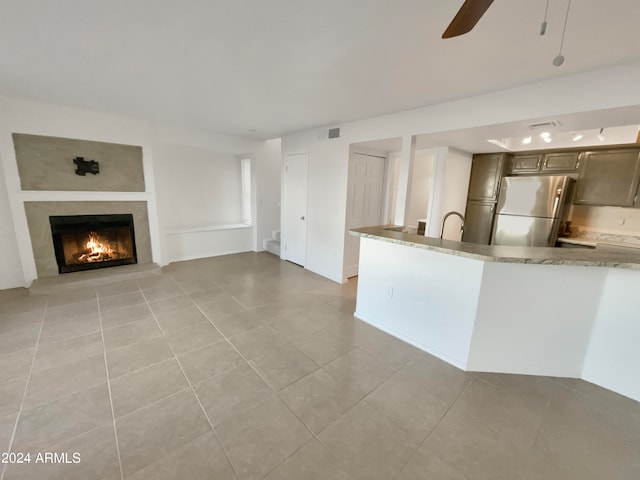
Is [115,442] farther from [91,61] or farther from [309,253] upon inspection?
[309,253]

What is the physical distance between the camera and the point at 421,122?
2.96 m

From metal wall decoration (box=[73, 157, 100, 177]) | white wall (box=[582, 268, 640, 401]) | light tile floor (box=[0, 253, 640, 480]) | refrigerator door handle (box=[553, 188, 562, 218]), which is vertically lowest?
light tile floor (box=[0, 253, 640, 480])

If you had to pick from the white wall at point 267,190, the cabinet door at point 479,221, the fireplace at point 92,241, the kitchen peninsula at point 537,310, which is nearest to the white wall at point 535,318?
the kitchen peninsula at point 537,310

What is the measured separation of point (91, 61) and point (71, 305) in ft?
9.10

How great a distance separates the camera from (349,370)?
7.17ft

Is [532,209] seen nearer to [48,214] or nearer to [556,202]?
[556,202]

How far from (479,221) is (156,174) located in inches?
232

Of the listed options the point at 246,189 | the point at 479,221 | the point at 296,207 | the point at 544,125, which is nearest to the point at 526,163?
the point at 479,221

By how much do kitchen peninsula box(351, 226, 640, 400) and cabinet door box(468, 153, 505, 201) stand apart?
2470 millimetres

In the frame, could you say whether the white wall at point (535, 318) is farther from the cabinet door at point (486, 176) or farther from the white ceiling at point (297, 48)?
the cabinet door at point (486, 176)

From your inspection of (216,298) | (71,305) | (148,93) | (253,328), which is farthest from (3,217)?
(253,328)

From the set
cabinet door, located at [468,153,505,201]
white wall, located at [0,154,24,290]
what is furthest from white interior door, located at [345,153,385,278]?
white wall, located at [0,154,24,290]

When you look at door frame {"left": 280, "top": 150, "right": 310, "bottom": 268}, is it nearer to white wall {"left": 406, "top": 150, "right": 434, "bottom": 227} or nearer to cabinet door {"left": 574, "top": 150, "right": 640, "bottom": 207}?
white wall {"left": 406, "top": 150, "right": 434, "bottom": 227}

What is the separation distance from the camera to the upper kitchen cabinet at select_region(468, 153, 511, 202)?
4363 millimetres
